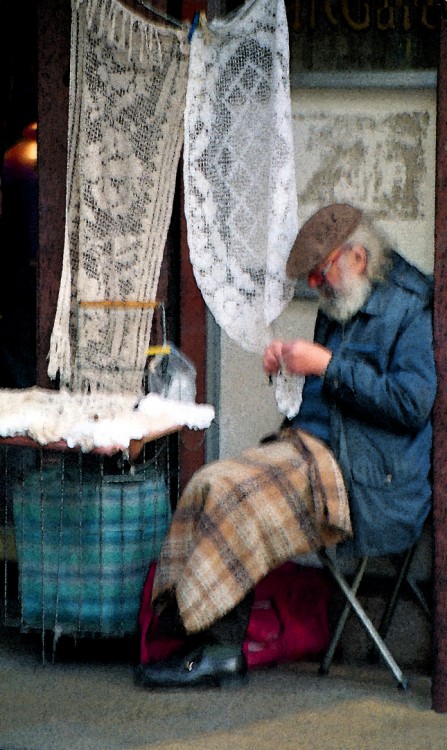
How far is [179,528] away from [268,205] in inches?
45.0

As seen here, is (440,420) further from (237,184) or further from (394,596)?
(237,184)

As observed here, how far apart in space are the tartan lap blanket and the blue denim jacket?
0.23ft

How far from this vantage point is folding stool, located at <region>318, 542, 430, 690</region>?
3572 millimetres

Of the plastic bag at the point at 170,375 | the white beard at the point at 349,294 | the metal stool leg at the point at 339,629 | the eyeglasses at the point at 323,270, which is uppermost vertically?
the eyeglasses at the point at 323,270

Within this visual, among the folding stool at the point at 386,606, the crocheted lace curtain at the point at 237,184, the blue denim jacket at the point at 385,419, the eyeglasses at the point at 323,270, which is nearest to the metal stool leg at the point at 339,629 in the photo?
the folding stool at the point at 386,606

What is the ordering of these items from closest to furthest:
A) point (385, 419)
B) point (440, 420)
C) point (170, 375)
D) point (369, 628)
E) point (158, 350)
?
point (440, 420)
point (385, 419)
point (369, 628)
point (158, 350)
point (170, 375)

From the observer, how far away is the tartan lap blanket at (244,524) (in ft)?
11.1

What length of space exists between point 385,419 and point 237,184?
3.15 ft

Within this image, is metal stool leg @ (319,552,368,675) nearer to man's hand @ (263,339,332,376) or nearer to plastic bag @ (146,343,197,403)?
man's hand @ (263,339,332,376)

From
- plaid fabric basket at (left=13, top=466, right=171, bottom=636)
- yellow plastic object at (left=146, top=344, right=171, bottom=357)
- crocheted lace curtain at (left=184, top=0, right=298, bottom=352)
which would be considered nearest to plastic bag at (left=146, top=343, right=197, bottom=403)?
yellow plastic object at (left=146, top=344, right=171, bottom=357)

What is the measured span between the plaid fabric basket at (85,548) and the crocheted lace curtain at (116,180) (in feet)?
1.31

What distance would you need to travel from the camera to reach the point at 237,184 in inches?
142

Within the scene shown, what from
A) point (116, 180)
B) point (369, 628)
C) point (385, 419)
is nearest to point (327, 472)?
point (385, 419)

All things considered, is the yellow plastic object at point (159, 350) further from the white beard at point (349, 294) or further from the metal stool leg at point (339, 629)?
the metal stool leg at point (339, 629)
